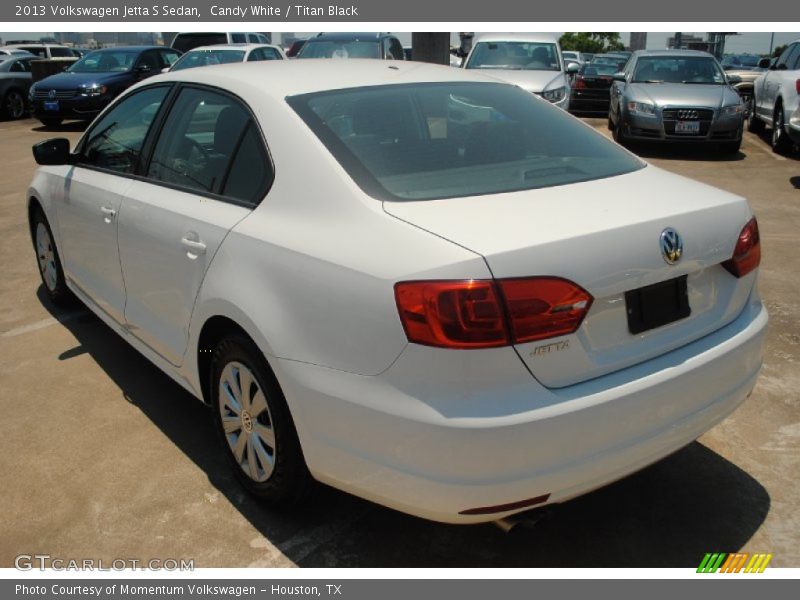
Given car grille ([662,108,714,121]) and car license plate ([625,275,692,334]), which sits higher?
car license plate ([625,275,692,334])

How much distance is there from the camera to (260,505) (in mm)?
3174

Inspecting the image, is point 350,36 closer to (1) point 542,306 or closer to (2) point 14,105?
(2) point 14,105

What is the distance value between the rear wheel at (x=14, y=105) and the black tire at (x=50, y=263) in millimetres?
15813

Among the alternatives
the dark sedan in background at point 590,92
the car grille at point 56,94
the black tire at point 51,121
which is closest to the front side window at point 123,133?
the car grille at point 56,94

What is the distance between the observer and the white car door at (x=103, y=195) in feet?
13.0

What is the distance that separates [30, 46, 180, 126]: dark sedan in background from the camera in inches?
632

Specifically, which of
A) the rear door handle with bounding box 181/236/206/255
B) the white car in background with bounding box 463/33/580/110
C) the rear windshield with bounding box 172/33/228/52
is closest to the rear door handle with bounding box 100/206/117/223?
the rear door handle with bounding box 181/236/206/255

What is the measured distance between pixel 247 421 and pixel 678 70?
38.8ft

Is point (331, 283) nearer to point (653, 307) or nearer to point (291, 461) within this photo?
point (291, 461)

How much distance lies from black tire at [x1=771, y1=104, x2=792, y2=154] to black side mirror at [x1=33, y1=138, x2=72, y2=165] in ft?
35.9

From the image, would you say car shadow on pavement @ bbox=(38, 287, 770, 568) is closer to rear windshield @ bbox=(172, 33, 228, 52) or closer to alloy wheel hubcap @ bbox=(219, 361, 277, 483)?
alloy wheel hubcap @ bbox=(219, 361, 277, 483)

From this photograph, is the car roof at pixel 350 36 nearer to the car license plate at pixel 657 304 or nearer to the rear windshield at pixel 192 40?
the rear windshield at pixel 192 40

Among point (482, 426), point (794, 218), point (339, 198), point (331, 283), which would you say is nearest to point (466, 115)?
point (339, 198)

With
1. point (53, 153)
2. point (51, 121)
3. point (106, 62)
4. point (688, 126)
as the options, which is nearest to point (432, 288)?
point (53, 153)
